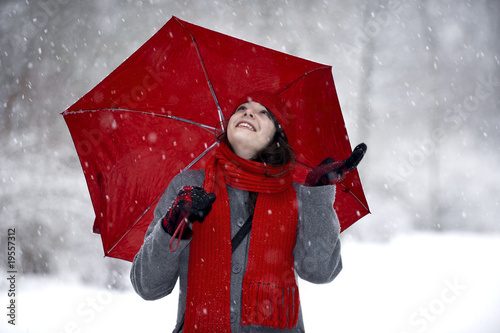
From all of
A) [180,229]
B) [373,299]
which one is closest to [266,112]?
[180,229]

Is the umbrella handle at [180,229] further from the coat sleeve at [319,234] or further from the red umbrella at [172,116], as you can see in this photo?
the red umbrella at [172,116]

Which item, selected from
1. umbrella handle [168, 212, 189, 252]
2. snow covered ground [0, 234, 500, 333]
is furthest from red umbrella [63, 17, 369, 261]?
snow covered ground [0, 234, 500, 333]

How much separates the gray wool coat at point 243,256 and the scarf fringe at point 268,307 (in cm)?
5

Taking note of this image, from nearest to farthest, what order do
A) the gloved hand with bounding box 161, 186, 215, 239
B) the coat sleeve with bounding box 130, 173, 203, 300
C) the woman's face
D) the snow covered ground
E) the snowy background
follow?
the gloved hand with bounding box 161, 186, 215, 239 → the coat sleeve with bounding box 130, 173, 203, 300 → the woman's face → the snow covered ground → the snowy background

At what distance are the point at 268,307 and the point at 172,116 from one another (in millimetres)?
867

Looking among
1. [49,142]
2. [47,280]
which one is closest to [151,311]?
[47,280]

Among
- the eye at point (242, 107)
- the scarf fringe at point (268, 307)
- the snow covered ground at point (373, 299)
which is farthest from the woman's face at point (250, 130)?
the snow covered ground at point (373, 299)

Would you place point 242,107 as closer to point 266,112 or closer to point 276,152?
point 266,112

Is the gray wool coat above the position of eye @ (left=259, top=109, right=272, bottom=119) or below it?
below

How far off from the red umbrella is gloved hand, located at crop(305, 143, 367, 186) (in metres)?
0.32

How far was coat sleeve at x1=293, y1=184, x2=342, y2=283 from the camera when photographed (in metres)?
1.31

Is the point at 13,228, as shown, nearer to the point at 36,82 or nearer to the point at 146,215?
the point at 36,82

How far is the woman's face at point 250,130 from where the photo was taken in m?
1.47

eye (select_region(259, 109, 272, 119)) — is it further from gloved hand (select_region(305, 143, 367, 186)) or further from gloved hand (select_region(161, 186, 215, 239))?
gloved hand (select_region(161, 186, 215, 239))
